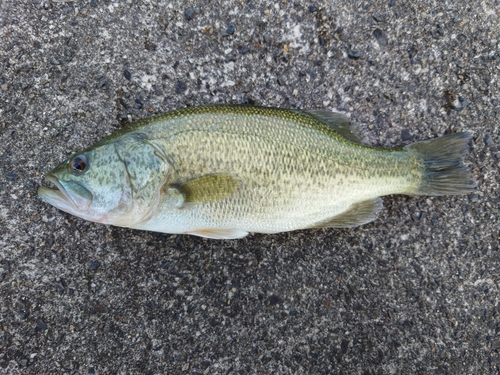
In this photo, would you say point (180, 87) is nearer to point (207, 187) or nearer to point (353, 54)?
point (207, 187)

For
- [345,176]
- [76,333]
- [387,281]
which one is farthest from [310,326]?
[76,333]

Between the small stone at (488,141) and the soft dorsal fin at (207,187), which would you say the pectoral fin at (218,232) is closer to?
the soft dorsal fin at (207,187)

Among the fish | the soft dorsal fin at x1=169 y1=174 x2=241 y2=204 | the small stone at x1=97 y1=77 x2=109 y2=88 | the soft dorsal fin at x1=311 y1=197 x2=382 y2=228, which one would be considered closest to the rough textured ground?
the small stone at x1=97 y1=77 x2=109 y2=88

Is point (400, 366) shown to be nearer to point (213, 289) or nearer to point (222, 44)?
point (213, 289)

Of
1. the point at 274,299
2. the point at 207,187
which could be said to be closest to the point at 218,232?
the point at 207,187

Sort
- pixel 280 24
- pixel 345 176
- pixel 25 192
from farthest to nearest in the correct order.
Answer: pixel 280 24 < pixel 25 192 < pixel 345 176

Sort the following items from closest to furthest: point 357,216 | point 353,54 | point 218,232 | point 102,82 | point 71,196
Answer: point 71,196 → point 218,232 → point 357,216 → point 102,82 → point 353,54

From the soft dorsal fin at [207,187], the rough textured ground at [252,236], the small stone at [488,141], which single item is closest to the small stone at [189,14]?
the rough textured ground at [252,236]
